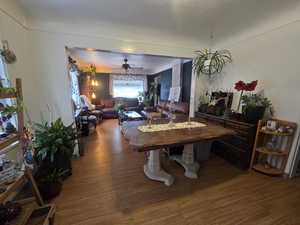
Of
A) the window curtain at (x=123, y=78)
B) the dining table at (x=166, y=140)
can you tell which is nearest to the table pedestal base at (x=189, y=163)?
the dining table at (x=166, y=140)

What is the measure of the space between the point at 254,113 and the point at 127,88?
19.8 ft

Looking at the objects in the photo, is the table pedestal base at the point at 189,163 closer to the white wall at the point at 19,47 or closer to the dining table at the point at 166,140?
the dining table at the point at 166,140

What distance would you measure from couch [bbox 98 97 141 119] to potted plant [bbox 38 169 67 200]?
453 centimetres

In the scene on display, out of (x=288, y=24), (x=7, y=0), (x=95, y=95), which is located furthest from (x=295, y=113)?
(x=95, y=95)

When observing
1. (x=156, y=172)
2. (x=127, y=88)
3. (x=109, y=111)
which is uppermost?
(x=127, y=88)

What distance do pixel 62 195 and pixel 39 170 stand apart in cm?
45

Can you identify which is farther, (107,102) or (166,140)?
(107,102)

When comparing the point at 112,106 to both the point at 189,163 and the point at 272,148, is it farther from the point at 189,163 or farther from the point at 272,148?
the point at 272,148

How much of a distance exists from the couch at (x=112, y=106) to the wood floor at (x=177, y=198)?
155 inches

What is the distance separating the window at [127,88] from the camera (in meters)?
6.85

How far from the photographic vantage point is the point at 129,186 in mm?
1781

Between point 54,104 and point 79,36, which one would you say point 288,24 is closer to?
point 79,36

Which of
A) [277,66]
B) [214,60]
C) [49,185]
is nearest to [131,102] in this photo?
[214,60]

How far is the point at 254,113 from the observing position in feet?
6.51
